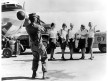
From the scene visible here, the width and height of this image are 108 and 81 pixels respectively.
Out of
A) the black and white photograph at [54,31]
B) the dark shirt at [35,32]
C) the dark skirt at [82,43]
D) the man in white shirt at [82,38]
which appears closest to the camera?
the dark shirt at [35,32]

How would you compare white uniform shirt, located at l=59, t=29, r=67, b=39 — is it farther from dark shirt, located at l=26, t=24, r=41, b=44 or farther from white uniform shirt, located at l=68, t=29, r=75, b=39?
dark shirt, located at l=26, t=24, r=41, b=44

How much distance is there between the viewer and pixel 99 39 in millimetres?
10414

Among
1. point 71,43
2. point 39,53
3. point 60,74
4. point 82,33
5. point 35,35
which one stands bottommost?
point 60,74

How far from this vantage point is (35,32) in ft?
19.3

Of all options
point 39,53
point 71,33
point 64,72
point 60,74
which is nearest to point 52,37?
point 71,33

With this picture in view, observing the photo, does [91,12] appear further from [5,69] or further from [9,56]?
[9,56]

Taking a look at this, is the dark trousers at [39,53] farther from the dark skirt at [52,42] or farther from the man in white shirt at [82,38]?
the man in white shirt at [82,38]

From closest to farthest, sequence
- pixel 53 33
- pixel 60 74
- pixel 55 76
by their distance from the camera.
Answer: pixel 55 76
pixel 60 74
pixel 53 33

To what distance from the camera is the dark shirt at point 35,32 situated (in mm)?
5852

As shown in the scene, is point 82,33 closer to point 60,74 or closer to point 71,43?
point 71,43

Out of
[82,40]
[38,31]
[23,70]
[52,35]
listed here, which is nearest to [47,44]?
[52,35]

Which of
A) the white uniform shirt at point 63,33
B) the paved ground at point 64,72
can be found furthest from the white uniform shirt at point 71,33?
the paved ground at point 64,72

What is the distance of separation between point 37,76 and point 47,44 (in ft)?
7.42

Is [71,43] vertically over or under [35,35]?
under
